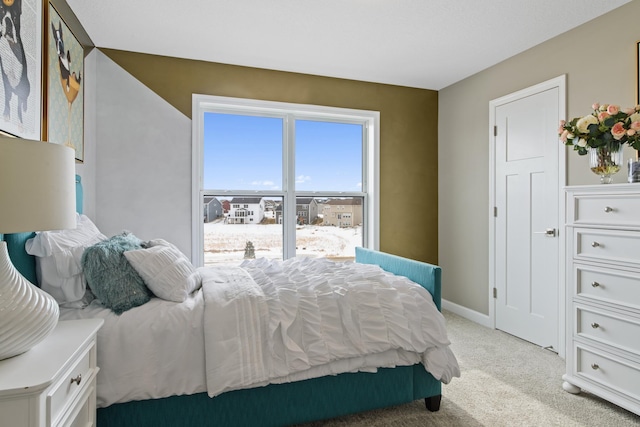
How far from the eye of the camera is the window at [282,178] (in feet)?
12.5

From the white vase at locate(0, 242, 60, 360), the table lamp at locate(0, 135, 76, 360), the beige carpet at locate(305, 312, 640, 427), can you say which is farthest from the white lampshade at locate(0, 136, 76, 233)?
the beige carpet at locate(305, 312, 640, 427)

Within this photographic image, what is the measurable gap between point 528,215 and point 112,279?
128 inches

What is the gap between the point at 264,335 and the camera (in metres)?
1.86

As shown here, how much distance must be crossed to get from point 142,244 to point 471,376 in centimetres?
234

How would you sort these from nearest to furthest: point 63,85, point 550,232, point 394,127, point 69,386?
point 69,386, point 63,85, point 550,232, point 394,127

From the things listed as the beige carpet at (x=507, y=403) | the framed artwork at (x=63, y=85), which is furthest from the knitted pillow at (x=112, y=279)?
the beige carpet at (x=507, y=403)

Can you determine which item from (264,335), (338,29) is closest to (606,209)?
(264,335)

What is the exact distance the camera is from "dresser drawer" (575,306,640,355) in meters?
2.10

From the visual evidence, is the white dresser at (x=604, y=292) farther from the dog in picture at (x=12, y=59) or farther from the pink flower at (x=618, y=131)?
the dog in picture at (x=12, y=59)

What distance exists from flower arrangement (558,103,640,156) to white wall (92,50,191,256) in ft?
10.1

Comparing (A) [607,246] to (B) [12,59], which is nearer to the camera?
(B) [12,59]

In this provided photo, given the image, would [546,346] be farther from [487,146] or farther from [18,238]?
[18,238]

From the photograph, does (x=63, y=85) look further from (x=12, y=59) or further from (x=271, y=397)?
(x=271, y=397)

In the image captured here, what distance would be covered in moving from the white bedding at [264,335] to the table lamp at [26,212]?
0.54 meters
